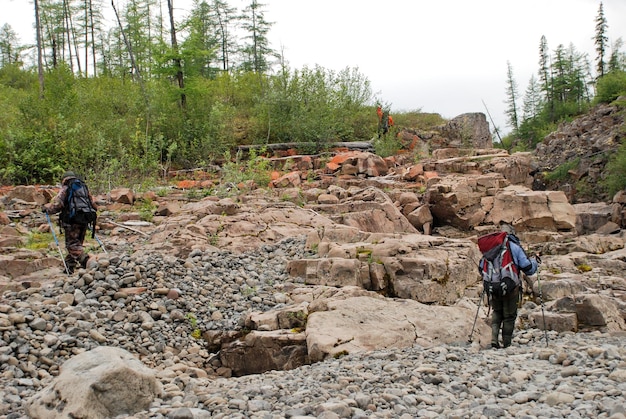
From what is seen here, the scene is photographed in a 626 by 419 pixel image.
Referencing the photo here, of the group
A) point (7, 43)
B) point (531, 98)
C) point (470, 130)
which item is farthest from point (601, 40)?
point (7, 43)

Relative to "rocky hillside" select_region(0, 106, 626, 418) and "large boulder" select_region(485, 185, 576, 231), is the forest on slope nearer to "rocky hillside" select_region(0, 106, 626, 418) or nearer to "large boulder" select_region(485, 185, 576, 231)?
"rocky hillside" select_region(0, 106, 626, 418)

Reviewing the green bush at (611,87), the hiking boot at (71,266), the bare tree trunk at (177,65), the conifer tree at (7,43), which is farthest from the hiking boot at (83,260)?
the conifer tree at (7,43)

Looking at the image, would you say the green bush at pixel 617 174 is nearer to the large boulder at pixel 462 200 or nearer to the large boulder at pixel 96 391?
the large boulder at pixel 462 200

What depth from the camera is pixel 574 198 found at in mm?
22375

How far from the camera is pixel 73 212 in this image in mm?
8484

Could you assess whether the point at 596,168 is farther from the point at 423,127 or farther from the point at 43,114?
the point at 43,114

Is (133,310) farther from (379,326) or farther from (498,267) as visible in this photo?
(498,267)

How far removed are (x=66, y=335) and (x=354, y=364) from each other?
11.5ft

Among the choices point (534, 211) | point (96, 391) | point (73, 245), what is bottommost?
point (96, 391)

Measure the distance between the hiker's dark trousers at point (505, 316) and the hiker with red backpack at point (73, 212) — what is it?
628cm

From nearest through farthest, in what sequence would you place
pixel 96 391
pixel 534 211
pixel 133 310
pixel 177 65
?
pixel 96 391 < pixel 133 310 < pixel 534 211 < pixel 177 65

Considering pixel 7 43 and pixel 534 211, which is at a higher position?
pixel 7 43

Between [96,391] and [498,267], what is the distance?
4782 millimetres

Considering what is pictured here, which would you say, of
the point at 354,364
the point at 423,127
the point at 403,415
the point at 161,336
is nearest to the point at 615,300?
the point at 354,364
